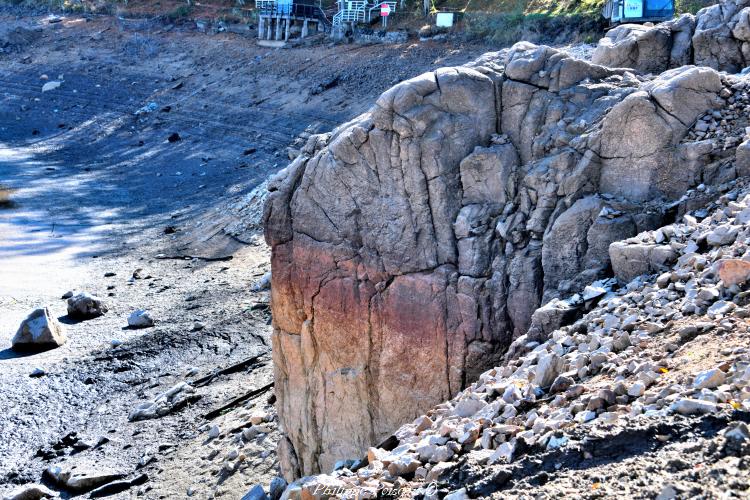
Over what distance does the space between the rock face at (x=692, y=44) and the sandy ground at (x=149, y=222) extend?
6895 millimetres

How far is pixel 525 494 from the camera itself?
5516 millimetres

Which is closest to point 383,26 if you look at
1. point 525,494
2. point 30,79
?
point 30,79

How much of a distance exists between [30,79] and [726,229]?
43285 millimetres

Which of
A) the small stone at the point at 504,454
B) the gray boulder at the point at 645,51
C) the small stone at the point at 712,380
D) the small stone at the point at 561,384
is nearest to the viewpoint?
the small stone at the point at 712,380

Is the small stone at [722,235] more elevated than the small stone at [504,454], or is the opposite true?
the small stone at [722,235]

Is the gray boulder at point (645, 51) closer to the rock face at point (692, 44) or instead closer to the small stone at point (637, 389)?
the rock face at point (692, 44)

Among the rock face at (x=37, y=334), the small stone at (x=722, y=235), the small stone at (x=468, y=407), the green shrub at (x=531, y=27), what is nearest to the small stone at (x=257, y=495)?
the small stone at (x=468, y=407)

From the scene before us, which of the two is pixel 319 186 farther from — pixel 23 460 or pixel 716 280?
pixel 23 460

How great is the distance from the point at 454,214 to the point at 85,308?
1408 cm

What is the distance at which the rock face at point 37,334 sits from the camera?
65.9 feet

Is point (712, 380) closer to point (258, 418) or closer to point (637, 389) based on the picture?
point (637, 389)

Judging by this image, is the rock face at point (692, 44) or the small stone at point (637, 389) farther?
the rock face at point (692, 44)

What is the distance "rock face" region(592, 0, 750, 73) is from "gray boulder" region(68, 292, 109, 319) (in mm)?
14085

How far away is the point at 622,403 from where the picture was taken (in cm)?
601
